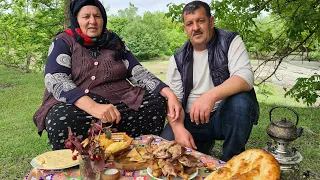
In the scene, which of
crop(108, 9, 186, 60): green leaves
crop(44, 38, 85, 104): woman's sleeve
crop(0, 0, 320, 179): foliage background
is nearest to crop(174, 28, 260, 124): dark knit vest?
crop(44, 38, 85, 104): woman's sleeve

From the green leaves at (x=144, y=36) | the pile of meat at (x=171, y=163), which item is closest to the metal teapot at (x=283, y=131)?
the pile of meat at (x=171, y=163)

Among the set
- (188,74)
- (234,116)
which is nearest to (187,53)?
(188,74)

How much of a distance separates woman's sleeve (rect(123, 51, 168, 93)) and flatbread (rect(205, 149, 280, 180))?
1160 millimetres

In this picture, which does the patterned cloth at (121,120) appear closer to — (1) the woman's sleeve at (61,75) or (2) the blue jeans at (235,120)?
(1) the woman's sleeve at (61,75)

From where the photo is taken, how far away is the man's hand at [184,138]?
7.48 feet

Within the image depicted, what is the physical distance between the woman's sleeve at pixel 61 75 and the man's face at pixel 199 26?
3.18 feet

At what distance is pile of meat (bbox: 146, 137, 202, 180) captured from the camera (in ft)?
5.28

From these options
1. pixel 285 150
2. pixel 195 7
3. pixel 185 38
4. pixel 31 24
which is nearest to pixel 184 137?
pixel 285 150

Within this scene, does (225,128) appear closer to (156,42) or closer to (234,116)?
(234,116)

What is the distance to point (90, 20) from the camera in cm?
262

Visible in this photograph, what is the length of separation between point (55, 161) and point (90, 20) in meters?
1.26

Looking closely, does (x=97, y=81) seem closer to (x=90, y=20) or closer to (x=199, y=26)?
(x=90, y=20)

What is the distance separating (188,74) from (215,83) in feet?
0.78

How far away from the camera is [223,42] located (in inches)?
103
